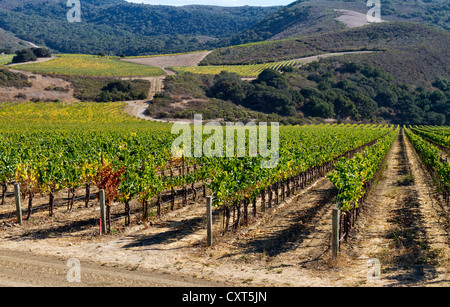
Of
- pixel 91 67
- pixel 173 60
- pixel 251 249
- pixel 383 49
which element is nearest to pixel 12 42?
pixel 173 60

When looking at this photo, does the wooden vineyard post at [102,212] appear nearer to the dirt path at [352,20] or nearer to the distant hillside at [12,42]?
the dirt path at [352,20]

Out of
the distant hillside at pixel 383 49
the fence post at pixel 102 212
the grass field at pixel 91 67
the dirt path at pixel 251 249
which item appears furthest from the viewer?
the distant hillside at pixel 383 49

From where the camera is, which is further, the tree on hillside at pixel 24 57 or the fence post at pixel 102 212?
the tree on hillside at pixel 24 57

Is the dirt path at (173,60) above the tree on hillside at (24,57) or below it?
above

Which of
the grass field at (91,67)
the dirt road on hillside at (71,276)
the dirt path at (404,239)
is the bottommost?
the dirt path at (404,239)

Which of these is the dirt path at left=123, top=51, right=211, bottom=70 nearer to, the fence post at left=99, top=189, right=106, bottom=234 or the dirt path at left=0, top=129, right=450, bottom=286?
the dirt path at left=0, top=129, right=450, bottom=286

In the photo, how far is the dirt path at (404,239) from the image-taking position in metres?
8.04

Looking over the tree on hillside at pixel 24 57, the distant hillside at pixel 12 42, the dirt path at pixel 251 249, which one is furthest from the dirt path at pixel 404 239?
the distant hillside at pixel 12 42

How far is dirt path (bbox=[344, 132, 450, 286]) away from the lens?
8.04m

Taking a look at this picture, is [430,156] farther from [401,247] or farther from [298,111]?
[298,111]

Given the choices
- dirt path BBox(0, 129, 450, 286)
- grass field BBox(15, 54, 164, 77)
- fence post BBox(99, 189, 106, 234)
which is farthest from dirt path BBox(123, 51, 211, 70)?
fence post BBox(99, 189, 106, 234)

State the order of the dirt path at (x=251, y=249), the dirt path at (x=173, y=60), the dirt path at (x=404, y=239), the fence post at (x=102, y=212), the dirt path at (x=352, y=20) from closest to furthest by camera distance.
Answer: the dirt path at (x=251, y=249) < the dirt path at (x=404, y=239) < the fence post at (x=102, y=212) < the dirt path at (x=173, y=60) < the dirt path at (x=352, y=20)

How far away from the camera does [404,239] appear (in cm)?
1041
